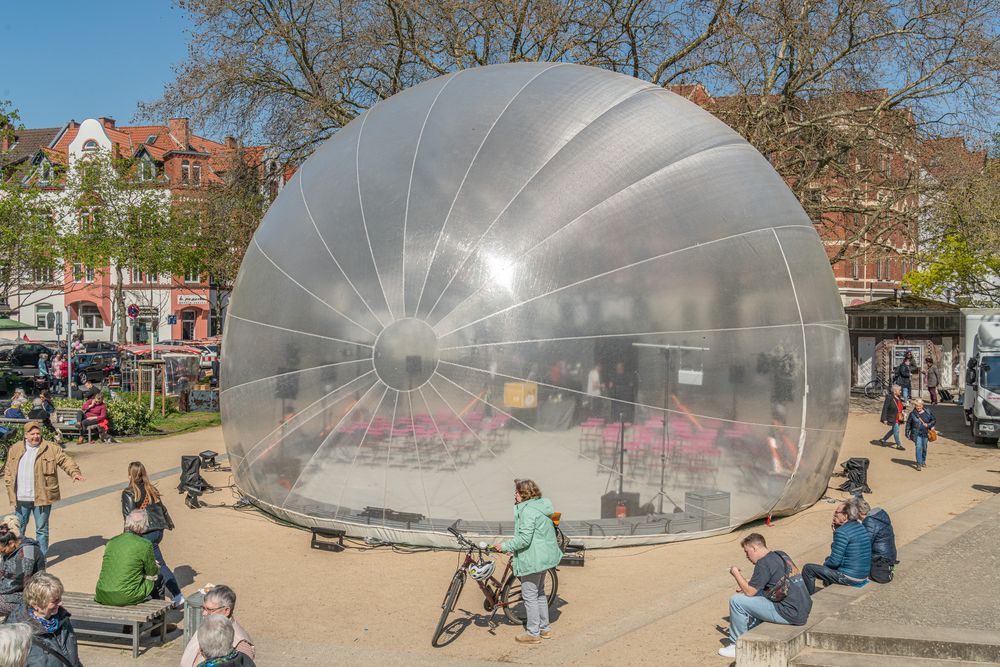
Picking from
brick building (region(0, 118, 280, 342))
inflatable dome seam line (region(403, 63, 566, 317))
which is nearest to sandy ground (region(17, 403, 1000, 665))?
inflatable dome seam line (region(403, 63, 566, 317))

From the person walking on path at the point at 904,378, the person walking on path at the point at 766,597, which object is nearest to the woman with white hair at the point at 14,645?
the person walking on path at the point at 766,597

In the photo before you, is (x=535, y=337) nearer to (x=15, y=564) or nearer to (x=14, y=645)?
(x=15, y=564)

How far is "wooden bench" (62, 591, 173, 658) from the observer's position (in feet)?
28.6

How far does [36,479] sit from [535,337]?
631cm

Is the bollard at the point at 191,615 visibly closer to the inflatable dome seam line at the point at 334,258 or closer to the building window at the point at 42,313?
the inflatable dome seam line at the point at 334,258

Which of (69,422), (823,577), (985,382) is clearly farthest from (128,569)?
(985,382)

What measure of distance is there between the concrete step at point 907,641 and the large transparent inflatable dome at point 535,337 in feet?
10.7

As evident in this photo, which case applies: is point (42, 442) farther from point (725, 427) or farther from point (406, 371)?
point (725, 427)

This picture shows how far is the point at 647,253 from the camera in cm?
1138

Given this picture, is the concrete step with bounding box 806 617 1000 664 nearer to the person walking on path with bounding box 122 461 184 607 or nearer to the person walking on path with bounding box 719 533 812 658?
the person walking on path with bounding box 719 533 812 658

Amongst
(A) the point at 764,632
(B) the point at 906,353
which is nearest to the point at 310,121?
(B) the point at 906,353

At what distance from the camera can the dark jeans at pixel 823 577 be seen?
979 centimetres

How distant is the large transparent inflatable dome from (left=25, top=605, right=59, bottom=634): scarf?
201 inches

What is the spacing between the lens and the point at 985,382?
875 inches
